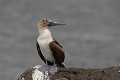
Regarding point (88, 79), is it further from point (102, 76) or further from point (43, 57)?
point (43, 57)

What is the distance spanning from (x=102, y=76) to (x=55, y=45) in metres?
1.73

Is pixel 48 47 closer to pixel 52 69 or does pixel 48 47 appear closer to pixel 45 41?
pixel 45 41

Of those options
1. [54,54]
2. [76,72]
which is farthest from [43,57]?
[76,72]

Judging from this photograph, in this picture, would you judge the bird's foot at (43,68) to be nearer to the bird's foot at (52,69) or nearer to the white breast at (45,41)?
the bird's foot at (52,69)

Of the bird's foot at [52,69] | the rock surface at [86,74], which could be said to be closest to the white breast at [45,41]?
the bird's foot at [52,69]

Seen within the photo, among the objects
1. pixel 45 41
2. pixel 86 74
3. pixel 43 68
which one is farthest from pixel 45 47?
pixel 86 74

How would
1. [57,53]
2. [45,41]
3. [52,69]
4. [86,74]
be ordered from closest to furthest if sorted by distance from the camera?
[86,74] < [52,69] < [45,41] < [57,53]

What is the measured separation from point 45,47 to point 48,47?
0.10 meters

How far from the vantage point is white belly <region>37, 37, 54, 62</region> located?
46.2 ft

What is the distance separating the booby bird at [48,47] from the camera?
1411 centimetres

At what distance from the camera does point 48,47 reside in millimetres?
14266

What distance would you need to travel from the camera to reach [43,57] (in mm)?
14789

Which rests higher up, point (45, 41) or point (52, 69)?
point (45, 41)

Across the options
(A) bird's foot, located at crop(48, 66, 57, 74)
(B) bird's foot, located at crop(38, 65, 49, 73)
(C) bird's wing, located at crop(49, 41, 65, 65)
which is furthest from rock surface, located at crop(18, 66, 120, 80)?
(C) bird's wing, located at crop(49, 41, 65, 65)
